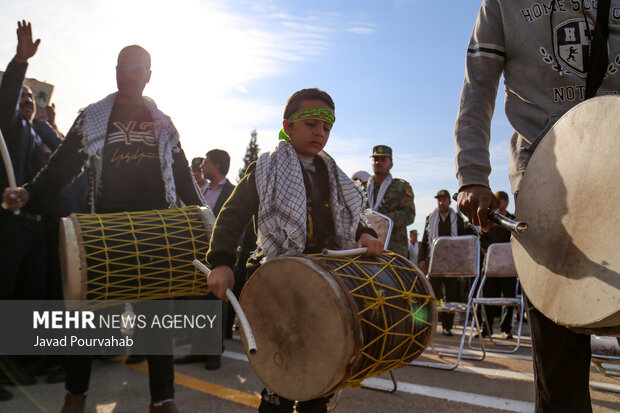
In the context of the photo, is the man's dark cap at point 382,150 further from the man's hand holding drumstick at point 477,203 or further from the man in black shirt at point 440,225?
the man's hand holding drumstick at point 477,203

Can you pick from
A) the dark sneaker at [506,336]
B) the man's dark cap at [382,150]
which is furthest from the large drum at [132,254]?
the dark sneaker at [506,336]

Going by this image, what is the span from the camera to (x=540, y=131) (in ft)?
5.69

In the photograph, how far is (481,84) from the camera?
6.25ft

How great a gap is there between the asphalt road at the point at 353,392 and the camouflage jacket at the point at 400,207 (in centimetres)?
162

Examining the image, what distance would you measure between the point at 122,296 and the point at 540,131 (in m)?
2.08

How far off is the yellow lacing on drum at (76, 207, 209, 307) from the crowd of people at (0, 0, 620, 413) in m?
0.21

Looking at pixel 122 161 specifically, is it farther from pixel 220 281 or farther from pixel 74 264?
pixel 220 281

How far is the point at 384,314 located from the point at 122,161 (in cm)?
177

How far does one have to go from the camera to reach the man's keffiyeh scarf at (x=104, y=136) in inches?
107

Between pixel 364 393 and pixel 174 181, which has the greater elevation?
pixel 174 181

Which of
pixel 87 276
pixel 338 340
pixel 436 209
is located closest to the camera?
pixel 338 340

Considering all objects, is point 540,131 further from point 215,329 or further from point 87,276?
point 215,329

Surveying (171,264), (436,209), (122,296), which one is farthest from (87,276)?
(436,209)

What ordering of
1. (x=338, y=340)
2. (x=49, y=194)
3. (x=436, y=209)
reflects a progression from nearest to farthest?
(x=338, y=340), (x=49, y=194), (x=436, y=209)
